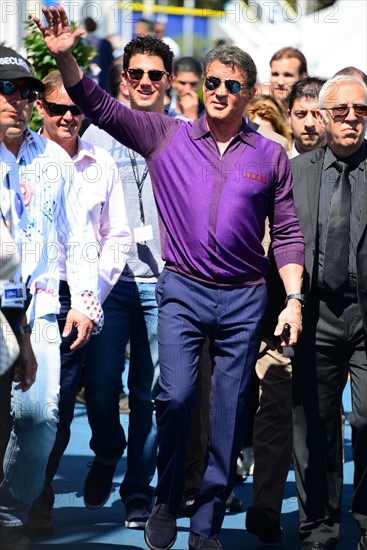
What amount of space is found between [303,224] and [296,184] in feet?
0.72

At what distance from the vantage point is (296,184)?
587 centimetres

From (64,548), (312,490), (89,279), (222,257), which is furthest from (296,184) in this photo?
(64,548)

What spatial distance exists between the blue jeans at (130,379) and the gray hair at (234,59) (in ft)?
4.17

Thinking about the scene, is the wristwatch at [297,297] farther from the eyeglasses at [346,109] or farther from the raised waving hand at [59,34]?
the raised waving hand at [59,34]

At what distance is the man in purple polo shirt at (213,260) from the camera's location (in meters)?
5.45

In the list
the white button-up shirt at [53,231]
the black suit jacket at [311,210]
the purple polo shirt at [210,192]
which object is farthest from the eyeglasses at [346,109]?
the white button-up shirt at [53,231]

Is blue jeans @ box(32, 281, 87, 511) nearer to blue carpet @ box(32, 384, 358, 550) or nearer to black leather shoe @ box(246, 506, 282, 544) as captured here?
blue carpet @ box(32, 384, 358, 550)

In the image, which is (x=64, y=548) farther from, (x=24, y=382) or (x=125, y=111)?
(x=125, y=111)

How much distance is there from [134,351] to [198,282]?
103 cm

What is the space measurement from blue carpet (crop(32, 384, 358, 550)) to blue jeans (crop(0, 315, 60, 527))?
0.63m

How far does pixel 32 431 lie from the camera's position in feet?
17.3

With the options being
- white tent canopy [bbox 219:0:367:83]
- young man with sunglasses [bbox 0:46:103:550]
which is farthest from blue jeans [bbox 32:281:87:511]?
white tent canopy [bbox 219:0:367:83]

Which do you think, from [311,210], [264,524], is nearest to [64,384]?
[264,524]

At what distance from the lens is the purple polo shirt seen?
5449mm
